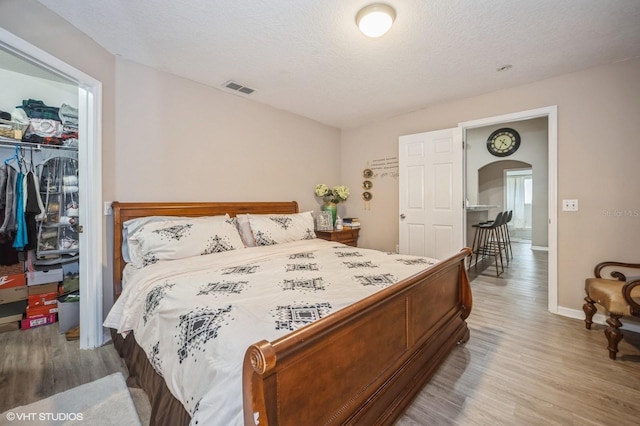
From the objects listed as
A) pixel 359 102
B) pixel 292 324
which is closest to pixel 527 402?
pixel 292 324

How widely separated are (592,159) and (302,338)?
337cm

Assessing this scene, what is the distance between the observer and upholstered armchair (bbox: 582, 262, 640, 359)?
197 centimetres

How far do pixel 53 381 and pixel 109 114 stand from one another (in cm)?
201

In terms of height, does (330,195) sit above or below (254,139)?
below

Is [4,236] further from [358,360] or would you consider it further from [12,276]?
[358,360]

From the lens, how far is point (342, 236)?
3.99 metres

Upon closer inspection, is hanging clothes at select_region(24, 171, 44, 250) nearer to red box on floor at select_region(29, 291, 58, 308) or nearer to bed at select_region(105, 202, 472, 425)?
red box on floor at select_region(29, 291, 58, 308)

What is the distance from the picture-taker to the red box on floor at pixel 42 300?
2.58 meters

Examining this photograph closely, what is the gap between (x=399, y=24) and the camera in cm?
195

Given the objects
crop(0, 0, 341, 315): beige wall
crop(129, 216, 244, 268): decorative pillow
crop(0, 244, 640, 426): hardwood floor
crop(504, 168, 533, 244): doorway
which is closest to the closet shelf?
crop(0, 0, 341, 315): beige wall

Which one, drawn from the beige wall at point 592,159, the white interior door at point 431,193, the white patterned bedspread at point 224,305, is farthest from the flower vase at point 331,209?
the beige wall at point 592,159

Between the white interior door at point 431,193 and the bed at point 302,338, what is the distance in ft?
4.38

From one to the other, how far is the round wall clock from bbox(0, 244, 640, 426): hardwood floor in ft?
13.9

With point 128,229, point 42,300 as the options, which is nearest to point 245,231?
point 128,229
